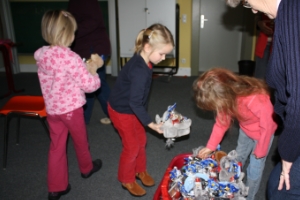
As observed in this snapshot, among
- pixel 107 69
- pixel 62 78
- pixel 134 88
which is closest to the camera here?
pixel 134 88

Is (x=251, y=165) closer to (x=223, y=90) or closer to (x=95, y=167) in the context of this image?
(x=223, y=90)

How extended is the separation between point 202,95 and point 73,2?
1.65 m

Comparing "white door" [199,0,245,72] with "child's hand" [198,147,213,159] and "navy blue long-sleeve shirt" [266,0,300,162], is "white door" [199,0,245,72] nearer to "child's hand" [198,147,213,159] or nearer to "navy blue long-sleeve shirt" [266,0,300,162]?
"child's hand" [198,147,213,159]

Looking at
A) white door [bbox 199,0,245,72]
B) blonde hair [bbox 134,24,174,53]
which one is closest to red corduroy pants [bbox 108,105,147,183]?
blonde hair [bbox 134,24,174,53]

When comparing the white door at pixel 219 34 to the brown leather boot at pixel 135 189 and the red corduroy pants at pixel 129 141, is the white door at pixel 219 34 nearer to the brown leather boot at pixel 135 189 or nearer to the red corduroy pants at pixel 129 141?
the red corduroy pants at pixel 129 141

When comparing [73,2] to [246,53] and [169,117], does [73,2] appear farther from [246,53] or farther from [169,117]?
[246,53]

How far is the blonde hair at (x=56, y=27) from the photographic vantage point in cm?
172

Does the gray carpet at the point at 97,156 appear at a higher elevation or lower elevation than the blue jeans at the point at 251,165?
lower

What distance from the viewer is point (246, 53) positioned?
5.23m

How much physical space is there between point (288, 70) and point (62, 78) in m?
1.33

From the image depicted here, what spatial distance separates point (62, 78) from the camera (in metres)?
1.76

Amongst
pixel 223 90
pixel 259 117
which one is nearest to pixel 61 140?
pixel 223 90

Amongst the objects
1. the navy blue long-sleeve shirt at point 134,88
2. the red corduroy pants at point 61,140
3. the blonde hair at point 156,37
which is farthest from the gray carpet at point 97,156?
the blonde hair at point 156,37

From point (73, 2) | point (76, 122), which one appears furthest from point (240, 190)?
point (73, 2)
